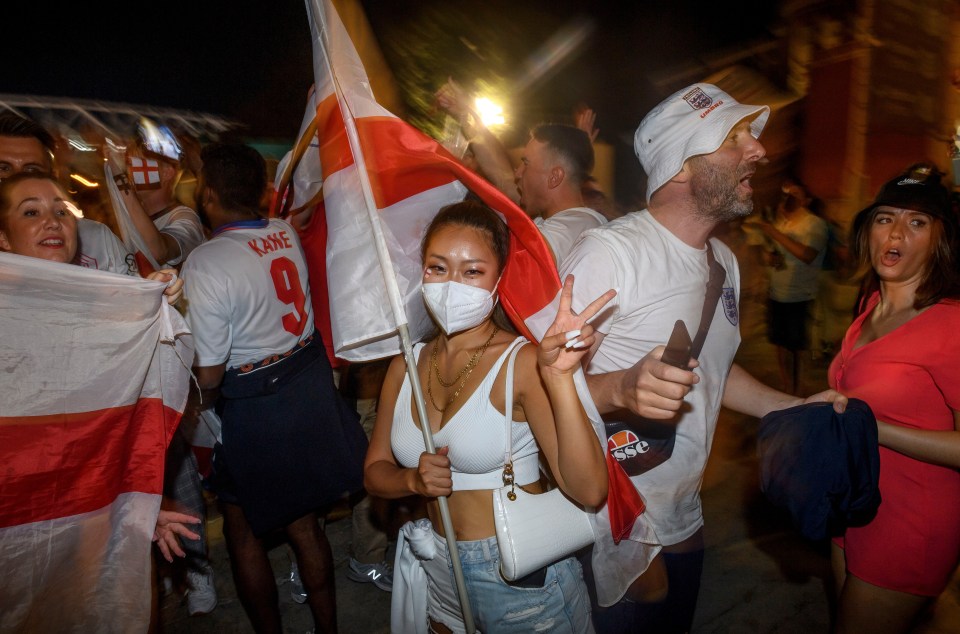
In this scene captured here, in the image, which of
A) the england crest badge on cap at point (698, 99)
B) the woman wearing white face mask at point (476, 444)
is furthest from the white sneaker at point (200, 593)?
the england crest badge on cap at point (698, 99)

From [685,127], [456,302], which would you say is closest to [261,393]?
[456,302]

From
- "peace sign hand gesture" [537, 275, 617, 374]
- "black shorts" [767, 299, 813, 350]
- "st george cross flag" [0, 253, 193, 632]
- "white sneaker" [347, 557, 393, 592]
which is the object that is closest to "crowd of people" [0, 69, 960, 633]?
"peace sign hand gesture" [537, 275, 617, 374]

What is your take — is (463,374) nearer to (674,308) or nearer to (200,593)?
(674,308)

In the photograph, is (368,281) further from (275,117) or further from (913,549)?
(275,117)

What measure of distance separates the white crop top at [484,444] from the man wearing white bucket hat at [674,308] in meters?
0.41

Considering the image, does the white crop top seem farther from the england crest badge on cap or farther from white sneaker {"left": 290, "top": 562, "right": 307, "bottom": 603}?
white sneaker {"left": 290, "top": 562, "right": 307, "bottom": 603}

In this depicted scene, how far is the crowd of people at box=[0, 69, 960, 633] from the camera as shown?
2.06 m

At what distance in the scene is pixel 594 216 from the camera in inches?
143

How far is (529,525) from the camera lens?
1.88 metres

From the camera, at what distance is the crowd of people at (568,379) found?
6.77 feet

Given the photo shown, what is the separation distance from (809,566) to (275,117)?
1167cm

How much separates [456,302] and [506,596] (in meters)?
1.12

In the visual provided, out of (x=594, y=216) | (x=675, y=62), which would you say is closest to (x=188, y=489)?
(x=594, y=216)

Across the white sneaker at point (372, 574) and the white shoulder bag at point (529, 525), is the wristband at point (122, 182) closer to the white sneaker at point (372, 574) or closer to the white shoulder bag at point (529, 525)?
the white shoulder bag at point (529, 525)
